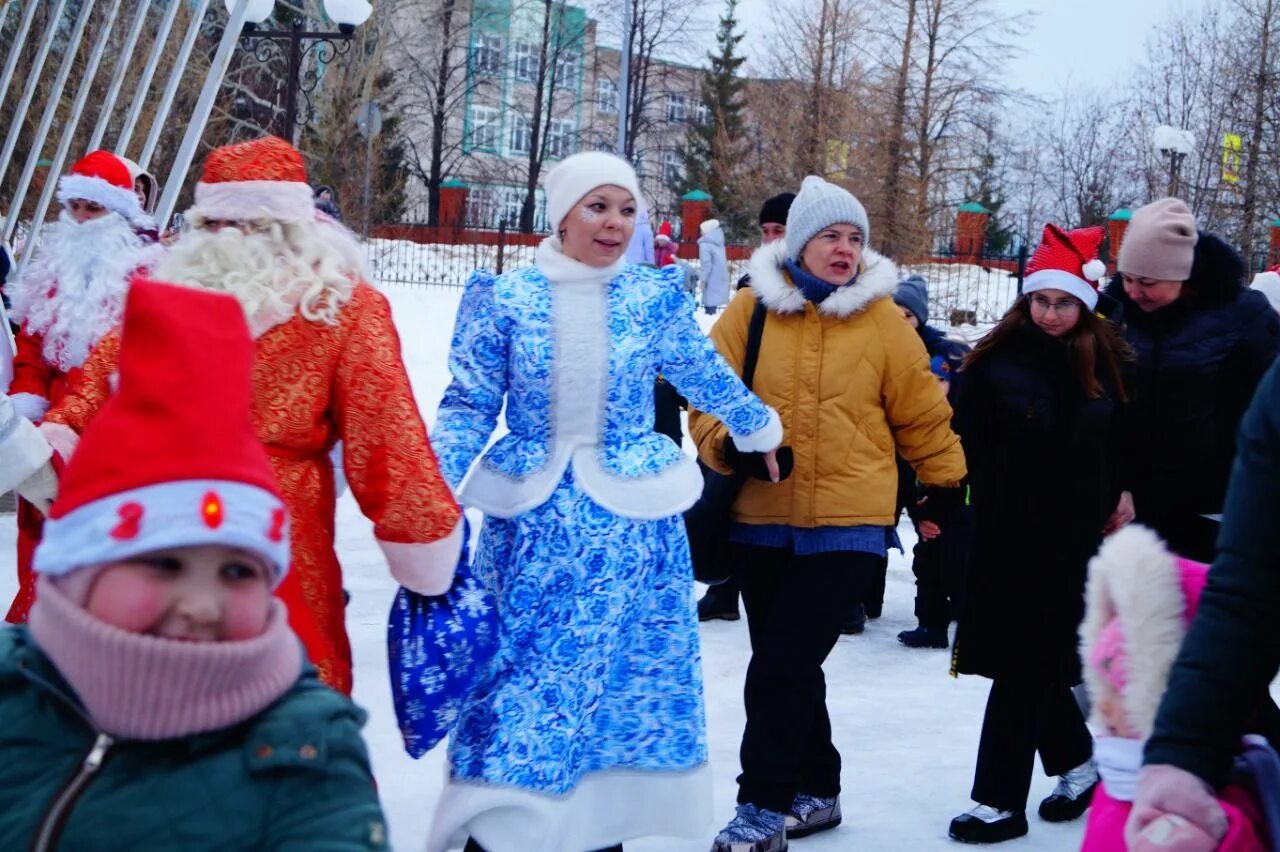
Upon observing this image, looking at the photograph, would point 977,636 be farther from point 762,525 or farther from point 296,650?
point 296,650

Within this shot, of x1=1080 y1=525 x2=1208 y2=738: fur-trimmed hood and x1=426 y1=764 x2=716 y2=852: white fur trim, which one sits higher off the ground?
x1=1080 y1=525 x2=1208 y2=738: fur-trimmed hood

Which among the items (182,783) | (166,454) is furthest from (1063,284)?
(182,783)

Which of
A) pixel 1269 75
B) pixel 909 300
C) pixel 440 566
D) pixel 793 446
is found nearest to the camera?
pixel 440 566

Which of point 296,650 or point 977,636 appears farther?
point 977,636

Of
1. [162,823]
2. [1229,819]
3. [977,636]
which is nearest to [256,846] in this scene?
[162,823]

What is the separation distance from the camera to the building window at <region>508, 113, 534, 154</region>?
195ft

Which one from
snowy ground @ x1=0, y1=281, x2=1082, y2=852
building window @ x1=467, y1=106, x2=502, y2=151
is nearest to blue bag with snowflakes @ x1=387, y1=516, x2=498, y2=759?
snowy ground @ x1=0, y1=281, x2=1082, y2=852

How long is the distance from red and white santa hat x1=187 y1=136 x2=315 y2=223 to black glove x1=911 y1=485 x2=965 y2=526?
7.35 feet

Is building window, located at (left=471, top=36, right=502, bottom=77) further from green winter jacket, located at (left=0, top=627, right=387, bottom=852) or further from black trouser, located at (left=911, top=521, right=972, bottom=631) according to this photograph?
green winter jacket, located at (left=0, top=627, right=387, bottom=852)

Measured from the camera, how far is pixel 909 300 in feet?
24.5

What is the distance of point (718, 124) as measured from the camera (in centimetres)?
4847

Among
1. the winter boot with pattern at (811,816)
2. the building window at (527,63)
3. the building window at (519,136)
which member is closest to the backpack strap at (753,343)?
the winter boot with pattern at (811,816)

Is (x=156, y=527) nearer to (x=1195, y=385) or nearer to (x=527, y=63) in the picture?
(x=1195, y=385)

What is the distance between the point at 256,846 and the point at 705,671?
5.19 meters
